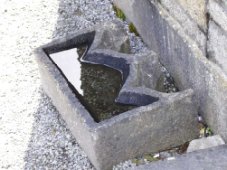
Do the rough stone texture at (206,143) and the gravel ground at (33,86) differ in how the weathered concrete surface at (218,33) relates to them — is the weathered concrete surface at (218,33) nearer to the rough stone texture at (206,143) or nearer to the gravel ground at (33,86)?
the rough stone texture at (206,143)

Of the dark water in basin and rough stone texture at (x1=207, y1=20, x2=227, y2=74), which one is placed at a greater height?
rough stone texture at (x1=207, y1=20, x2=227, y2=74)

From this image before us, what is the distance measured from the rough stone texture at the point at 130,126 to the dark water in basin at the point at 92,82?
0.49ft

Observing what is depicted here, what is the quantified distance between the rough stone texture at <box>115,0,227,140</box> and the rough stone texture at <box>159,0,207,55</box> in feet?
0.12

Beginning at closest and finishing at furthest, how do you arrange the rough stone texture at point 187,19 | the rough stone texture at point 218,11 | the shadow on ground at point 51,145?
the rough stone texture at point 218,11 → the rough stone texture at point 187,19 → the shadow on ground at point 51,145

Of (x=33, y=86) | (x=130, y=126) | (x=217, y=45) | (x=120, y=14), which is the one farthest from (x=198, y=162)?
(x=120, y=14)

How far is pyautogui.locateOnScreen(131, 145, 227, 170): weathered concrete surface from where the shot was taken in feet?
11.8

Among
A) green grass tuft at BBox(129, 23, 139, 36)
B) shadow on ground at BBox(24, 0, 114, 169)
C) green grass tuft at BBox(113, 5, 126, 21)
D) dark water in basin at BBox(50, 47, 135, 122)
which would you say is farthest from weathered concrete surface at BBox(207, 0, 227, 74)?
green grass tuft at BBox(113, 5, 126, 21)

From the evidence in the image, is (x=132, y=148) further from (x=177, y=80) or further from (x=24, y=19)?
(x=24, y=19)

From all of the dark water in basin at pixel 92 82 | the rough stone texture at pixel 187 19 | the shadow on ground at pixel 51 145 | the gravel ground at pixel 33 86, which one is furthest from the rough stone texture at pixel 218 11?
the shadow on ground at pixel 51 145

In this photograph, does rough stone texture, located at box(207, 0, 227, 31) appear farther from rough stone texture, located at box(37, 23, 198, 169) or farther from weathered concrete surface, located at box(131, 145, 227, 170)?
weathered concrete surface, located at box(131, 145, 227, 170)

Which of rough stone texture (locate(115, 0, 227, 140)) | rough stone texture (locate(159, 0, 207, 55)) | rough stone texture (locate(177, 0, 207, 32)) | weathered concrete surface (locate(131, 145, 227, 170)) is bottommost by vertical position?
weathered concrete surface (locate(131, 145, 227, 170))

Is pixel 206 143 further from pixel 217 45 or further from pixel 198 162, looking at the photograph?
pixel 217 45

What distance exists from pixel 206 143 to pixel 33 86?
1.50 meters

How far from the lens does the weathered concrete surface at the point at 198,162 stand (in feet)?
11.8
